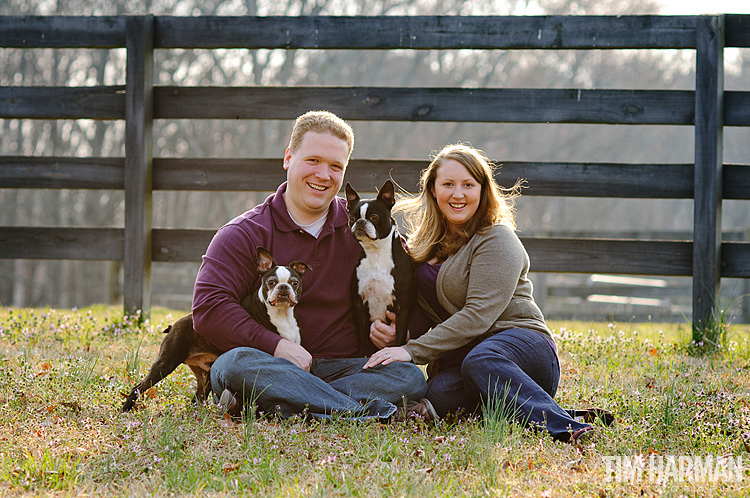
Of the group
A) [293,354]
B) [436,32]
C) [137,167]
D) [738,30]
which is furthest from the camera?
[137,167]

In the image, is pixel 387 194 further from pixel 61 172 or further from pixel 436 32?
pixel 61 172

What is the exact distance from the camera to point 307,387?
3.39 metres

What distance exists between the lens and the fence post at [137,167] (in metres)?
5.84

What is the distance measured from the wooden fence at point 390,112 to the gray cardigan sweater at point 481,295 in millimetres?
1985

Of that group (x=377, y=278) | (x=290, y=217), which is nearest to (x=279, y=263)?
(x=290, y=217)

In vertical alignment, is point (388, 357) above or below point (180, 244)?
below

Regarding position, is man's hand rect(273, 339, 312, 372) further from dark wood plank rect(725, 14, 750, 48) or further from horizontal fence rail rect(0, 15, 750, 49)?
dark wood plank rect(725, 14, 750, 48)

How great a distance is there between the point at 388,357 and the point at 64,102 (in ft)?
13.6

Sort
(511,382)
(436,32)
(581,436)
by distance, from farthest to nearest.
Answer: (436,32) < (511,382) < (581,436)

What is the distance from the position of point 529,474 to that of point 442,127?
22.2m

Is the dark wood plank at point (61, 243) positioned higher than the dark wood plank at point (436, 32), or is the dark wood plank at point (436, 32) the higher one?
the dark wood plank at point (436, 32)

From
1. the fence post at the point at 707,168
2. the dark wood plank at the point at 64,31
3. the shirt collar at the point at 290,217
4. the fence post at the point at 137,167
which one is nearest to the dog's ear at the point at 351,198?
the shirt collar at the point at 290,217

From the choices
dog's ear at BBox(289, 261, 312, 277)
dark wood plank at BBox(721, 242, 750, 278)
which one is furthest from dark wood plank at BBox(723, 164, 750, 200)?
dog's ear at BBox(289, 261, 312, 277)

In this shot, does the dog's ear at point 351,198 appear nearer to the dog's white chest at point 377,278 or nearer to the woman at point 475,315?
the dog's white chest at point 377,278
